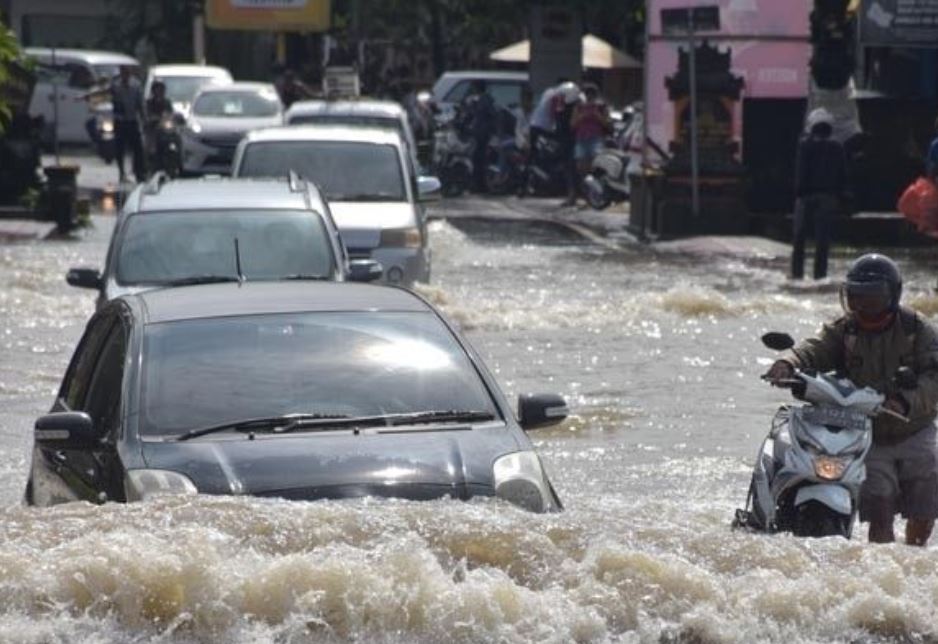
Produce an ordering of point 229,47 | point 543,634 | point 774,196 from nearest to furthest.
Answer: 1. point 543,634
2. point 774,196
3. point 229,47

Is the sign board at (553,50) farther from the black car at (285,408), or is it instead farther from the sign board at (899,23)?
the black car at (285,408)

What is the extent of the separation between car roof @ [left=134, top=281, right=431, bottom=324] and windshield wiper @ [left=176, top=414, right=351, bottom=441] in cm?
82

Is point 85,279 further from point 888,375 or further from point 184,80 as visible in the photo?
point 184,80

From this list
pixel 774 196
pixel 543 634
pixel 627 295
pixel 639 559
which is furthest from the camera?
pixel 774 196

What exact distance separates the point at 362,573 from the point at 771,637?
1325 mm

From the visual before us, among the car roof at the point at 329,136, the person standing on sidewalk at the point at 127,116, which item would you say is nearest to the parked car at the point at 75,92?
the person standing on sidewalk at the point at 127,116

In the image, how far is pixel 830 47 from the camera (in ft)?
93.0

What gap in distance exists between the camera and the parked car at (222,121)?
36.6 metres

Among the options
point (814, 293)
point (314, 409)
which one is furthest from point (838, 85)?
point (314, 409)

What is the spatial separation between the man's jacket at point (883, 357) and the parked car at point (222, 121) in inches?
1031

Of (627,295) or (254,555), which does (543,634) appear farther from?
(627,295)

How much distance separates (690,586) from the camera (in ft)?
27.1

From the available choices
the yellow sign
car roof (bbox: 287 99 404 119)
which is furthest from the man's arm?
the yellow sign

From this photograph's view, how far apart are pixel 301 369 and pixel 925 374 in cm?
236
